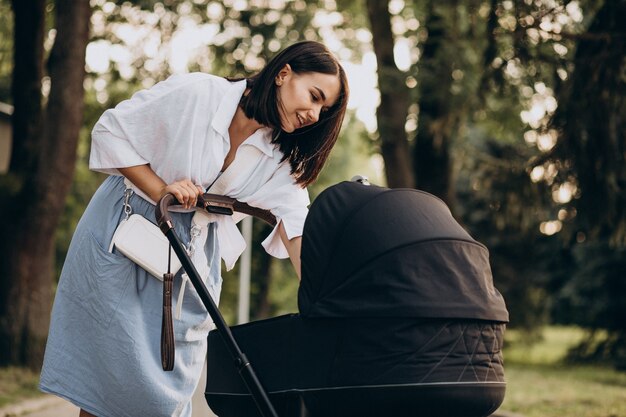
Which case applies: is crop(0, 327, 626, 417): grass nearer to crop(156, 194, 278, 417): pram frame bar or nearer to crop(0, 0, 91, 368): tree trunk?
crop(0, 0, 91, 368): tree trunk

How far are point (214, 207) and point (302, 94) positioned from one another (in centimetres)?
51

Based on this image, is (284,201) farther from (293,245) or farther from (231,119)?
(231,119)

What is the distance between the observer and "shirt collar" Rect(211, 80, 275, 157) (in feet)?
11.1

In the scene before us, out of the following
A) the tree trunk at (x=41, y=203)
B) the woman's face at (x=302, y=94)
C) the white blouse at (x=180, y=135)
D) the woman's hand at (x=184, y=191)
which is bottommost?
the tree trunk at (x=41, y=203)

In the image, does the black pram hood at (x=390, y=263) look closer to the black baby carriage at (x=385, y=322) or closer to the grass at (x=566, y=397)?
the black baby carriage at (x=385, y=322)

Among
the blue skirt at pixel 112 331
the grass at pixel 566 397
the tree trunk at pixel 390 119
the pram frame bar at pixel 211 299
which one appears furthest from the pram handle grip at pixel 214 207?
the tree trunk at pixel 390 119

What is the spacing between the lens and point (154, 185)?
331 centimetres

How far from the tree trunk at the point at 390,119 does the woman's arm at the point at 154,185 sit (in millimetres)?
9138

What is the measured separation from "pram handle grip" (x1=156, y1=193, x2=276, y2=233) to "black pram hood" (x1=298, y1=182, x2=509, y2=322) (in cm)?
41

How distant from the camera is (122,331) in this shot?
3230mm

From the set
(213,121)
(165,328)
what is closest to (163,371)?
(165,328)

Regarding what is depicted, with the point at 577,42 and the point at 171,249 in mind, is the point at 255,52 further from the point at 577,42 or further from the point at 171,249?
the point at 171,249

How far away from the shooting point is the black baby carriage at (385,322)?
2.87 metres

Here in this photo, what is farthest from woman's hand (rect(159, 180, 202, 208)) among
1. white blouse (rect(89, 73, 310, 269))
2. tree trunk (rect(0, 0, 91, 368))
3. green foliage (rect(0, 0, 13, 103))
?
green foliage (rect(0, 0, 13, 103))
